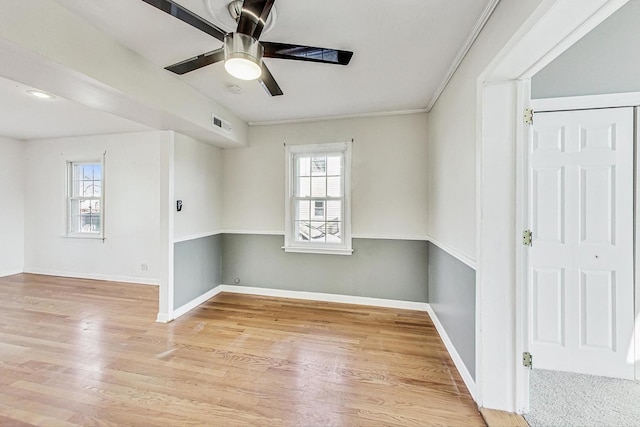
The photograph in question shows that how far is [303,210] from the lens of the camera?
3.65 metres

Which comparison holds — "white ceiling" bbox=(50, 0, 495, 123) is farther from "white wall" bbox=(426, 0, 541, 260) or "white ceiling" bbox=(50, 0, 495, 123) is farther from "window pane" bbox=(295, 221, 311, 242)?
"window pane" bbox=(295, 221, 311, 242)

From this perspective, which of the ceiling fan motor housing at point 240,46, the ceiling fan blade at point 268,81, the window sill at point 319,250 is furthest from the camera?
the window sill at point 319,250

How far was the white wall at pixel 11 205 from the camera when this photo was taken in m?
4.49

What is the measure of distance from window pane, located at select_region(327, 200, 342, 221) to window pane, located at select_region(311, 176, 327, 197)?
6.6 inches

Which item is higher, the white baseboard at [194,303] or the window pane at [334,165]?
the window pane at [334,165]

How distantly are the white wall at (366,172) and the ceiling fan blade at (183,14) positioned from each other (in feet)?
6.99

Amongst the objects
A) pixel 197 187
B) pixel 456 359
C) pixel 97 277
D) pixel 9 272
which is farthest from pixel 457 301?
pixel 9 272

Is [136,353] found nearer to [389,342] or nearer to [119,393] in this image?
[119,393]

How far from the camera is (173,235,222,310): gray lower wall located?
305cm

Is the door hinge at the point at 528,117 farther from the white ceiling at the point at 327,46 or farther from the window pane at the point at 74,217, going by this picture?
the window pane at the point at 74,217

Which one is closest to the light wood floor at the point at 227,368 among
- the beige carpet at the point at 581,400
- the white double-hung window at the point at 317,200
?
the beige carpet at the point at 581,400

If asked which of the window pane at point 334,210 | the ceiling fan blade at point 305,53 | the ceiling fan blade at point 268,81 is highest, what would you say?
the ceiling fan blade at point 305,53

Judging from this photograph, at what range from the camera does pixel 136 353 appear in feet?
7.42

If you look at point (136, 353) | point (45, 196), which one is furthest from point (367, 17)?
point (45, 196)
